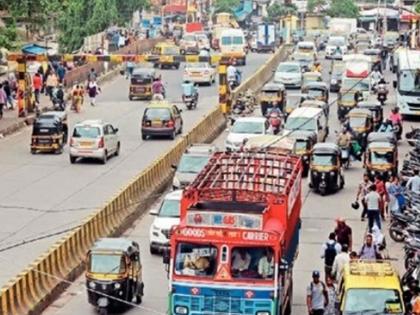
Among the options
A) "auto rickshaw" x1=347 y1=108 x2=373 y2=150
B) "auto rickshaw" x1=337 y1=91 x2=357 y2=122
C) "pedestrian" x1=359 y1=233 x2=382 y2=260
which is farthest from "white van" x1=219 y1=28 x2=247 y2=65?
"pedestrian" x1=359 y1=233 x2=382 y2=260

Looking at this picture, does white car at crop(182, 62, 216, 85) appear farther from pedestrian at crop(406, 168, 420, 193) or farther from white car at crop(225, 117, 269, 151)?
pedestrian at crop(406, 168, 420, 193)

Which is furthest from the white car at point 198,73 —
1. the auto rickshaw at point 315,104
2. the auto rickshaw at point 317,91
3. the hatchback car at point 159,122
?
the hatchback car at point 159,122

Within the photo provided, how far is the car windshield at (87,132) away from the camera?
4439cm

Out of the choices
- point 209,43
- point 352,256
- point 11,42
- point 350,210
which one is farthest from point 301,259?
point 209,43

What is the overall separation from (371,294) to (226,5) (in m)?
109

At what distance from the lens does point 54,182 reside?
41312 millimetres

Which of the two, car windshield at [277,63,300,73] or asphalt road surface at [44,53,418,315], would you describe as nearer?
asphalt road surface at [44,53,418,315]

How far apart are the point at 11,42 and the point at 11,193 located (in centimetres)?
1581

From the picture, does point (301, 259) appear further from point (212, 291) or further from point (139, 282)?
point (212, 291)

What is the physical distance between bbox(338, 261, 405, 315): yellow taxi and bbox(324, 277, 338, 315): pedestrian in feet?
1.59

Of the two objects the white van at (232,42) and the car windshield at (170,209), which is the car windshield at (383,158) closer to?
the car windshield at (170,209)

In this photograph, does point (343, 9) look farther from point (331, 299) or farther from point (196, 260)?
point (196, 260)

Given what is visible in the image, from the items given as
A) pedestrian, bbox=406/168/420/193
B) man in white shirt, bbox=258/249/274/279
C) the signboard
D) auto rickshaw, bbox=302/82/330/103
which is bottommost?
auto rickshaw, bbox=302/82/330/103

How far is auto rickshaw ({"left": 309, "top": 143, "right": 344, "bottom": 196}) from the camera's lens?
1578 inches
